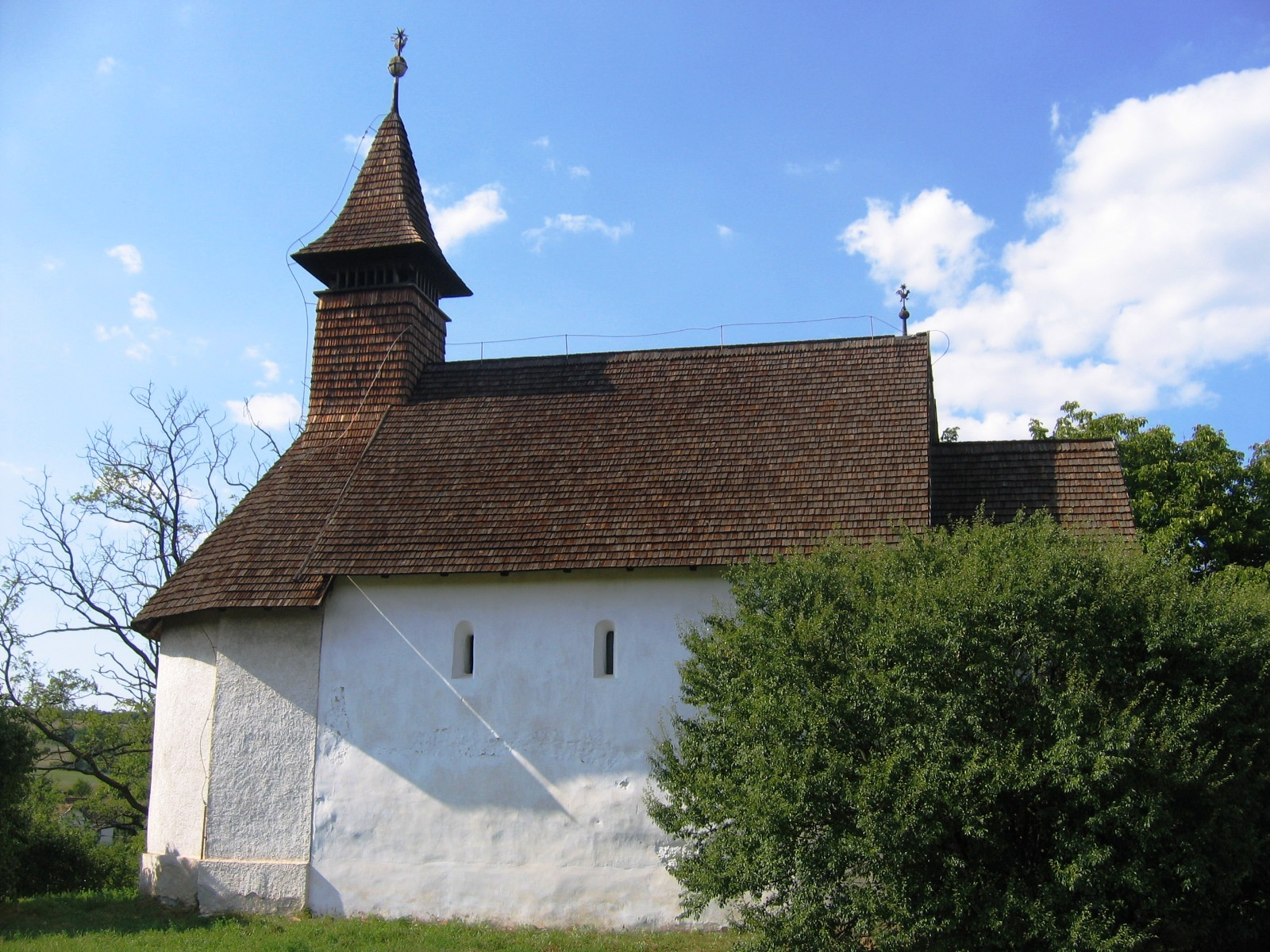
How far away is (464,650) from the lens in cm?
1467

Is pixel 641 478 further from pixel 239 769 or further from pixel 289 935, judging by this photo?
pixel 289 935

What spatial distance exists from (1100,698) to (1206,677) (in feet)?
4.03

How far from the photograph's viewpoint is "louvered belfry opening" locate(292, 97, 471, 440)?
60.5 ft

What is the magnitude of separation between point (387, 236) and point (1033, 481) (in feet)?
39.1

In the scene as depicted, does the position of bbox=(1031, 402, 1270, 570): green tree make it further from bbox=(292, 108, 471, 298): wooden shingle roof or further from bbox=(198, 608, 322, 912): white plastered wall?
bbox=(198, 608, 322, 912): white plastered wall

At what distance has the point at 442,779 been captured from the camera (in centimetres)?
1407

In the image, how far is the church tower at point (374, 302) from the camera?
18.4 meters

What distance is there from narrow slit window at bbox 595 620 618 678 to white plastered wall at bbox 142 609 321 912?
3.98m

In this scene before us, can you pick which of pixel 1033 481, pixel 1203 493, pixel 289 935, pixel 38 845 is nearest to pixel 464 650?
pixel 289 935

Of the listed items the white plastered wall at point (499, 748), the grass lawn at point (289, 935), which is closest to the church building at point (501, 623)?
the white plastered wall at point (499, 748)

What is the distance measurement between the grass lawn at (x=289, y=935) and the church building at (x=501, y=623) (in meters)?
0.32

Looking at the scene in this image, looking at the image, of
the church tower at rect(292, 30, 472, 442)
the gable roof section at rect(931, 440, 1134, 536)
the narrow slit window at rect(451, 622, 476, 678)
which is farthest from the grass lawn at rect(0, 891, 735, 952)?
the church tower at rect(292, 30, 472, 442)

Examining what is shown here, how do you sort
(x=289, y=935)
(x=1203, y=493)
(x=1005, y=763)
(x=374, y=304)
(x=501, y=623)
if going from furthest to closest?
(x=1203, y=493) → (x=374, y=304) → (x=501, y=623) → (x=289, y=935) → (x=1005, y=763)

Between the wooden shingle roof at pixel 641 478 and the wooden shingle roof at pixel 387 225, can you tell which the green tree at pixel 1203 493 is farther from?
the wooden shingle roof at pixel 387 225
